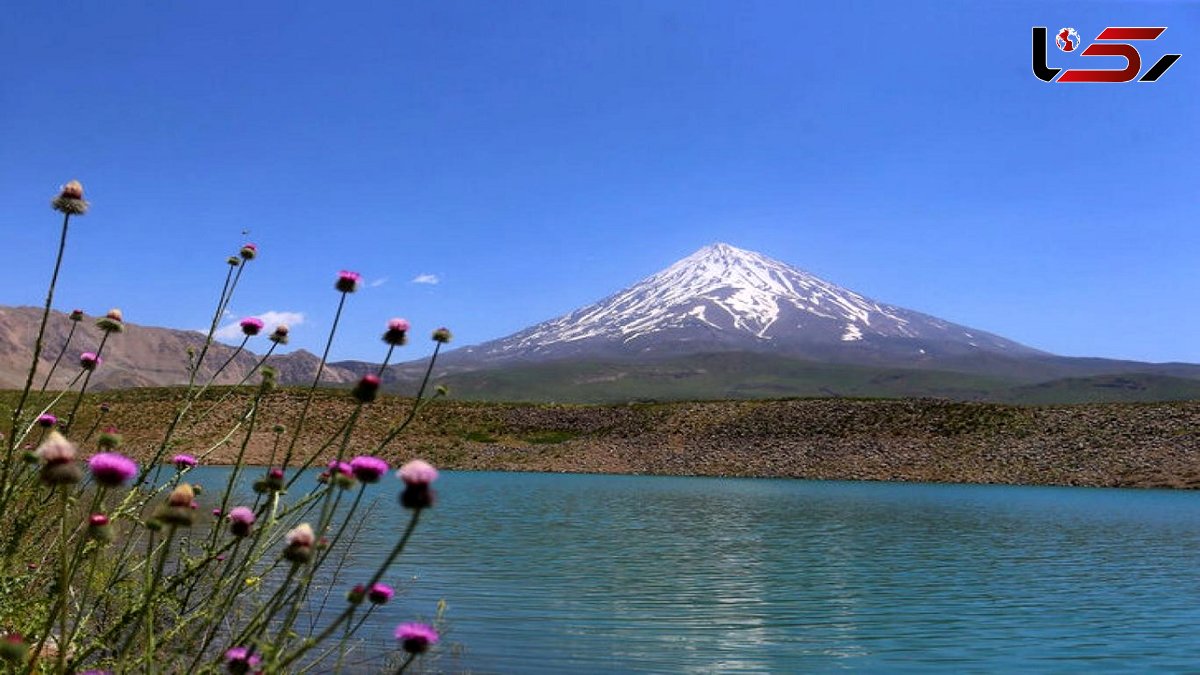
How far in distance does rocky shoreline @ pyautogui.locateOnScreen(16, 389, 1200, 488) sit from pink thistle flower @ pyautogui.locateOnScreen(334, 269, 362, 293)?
51.8 meters

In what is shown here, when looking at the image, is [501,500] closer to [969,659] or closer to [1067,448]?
[969,659]

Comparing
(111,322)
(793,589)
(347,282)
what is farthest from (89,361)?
(793,589)

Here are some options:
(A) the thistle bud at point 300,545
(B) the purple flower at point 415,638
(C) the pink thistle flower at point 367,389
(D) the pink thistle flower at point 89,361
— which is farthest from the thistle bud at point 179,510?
(D) the pink thistle flower at point 89,361

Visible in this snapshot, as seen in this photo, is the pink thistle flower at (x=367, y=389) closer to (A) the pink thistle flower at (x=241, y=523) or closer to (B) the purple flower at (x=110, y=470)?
(A) the pink thistle flower at (x=241, y=523)

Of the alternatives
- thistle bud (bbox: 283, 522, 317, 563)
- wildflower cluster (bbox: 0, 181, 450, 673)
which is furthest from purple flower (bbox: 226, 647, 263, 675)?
thistle bud (bbox: 283, 522, 317, 563)

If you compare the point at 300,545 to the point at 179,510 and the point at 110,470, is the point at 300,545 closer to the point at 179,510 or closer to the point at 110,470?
the point at 179,510

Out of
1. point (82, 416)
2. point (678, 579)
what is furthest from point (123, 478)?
point (82, 416)

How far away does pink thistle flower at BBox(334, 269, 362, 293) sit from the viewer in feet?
16.4

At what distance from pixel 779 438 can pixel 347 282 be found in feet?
214

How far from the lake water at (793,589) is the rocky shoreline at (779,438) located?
25800 mm

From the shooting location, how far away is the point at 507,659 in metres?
10.0

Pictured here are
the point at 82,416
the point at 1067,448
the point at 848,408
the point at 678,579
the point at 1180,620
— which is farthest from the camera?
the point at 848,408

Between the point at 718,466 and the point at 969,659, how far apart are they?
2036 inches

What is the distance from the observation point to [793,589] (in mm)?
15516
